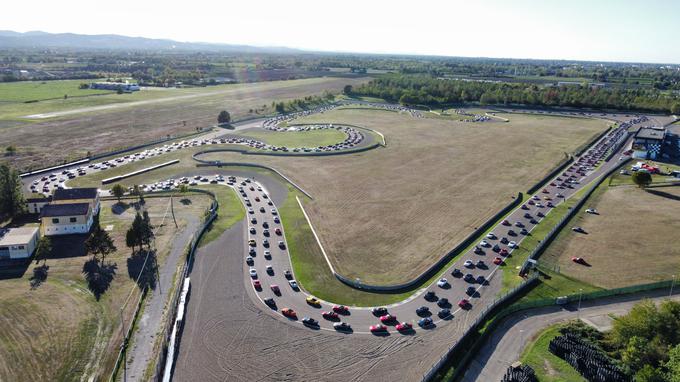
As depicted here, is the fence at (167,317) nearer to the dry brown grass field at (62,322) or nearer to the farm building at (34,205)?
the dry brown grass field at (62,322)

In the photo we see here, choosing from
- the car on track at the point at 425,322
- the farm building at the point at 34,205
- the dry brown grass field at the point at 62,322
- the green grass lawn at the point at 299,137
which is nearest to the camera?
the dry brown grass field at the point at 62,322

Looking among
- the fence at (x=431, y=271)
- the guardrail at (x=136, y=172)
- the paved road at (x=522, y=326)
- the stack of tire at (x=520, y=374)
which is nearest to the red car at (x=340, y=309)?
the fence at (x=431, y=271)

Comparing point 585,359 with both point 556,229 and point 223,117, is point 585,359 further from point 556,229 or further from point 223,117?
point 223,117

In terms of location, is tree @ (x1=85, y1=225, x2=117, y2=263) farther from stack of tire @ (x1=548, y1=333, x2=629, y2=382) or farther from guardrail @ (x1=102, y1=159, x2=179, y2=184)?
stack of tire @ (x1=548, y1=333, x2=629, y2=382)

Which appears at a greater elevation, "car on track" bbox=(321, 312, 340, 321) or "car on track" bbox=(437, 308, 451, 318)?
"car on track" bbox=(437, 308, 451, 318)

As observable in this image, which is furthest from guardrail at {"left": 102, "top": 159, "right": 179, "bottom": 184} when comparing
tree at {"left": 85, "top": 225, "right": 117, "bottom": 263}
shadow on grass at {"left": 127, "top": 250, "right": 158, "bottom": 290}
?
shadow on grass at {"left": 127, "top": 250, "right": 158, "bottom": 290}

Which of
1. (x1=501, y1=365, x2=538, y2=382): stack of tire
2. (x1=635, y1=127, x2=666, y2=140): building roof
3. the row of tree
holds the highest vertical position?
the row of tree

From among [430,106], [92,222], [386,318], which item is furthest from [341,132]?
[386,318]
